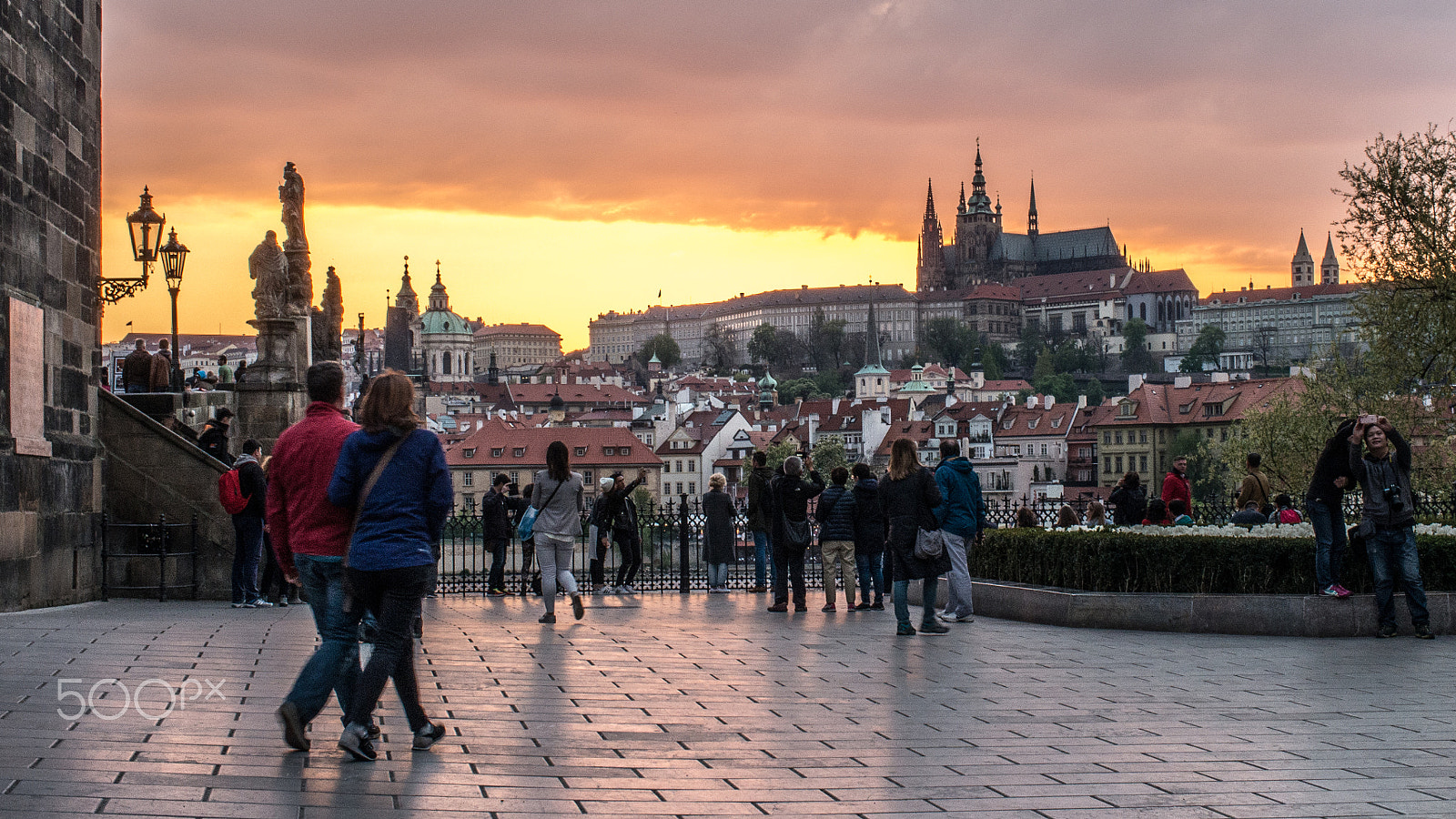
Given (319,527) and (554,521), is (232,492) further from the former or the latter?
(319,527)

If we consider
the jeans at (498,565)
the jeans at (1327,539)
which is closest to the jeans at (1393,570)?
the jeans at (1327,539)

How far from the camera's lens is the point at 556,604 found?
1501cm

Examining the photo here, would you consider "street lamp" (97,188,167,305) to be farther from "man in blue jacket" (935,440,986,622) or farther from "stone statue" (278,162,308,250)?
"man in blue jacket" (935,440,986,622)

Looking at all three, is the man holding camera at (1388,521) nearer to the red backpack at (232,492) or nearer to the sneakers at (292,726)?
the sneakers at (292,726)

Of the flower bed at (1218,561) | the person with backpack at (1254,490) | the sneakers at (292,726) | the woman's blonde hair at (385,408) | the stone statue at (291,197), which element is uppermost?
the stone statue at (291,197)

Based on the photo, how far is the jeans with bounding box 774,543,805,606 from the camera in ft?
46.7

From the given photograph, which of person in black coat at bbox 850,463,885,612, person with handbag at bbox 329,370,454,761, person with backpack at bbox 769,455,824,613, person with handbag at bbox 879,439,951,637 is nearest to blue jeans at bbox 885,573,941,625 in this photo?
person with handbag at bbox 879,439,951,637

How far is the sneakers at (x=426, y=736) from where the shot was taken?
6457mm

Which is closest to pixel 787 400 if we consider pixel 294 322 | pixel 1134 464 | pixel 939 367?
pixel 939 367

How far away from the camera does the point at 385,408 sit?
6.25m

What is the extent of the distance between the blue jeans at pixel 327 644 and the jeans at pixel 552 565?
620 centimetres

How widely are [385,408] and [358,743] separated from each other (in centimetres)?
134

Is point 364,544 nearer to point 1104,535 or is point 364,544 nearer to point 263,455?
point 1104,535

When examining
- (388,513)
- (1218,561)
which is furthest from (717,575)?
(388,513)
